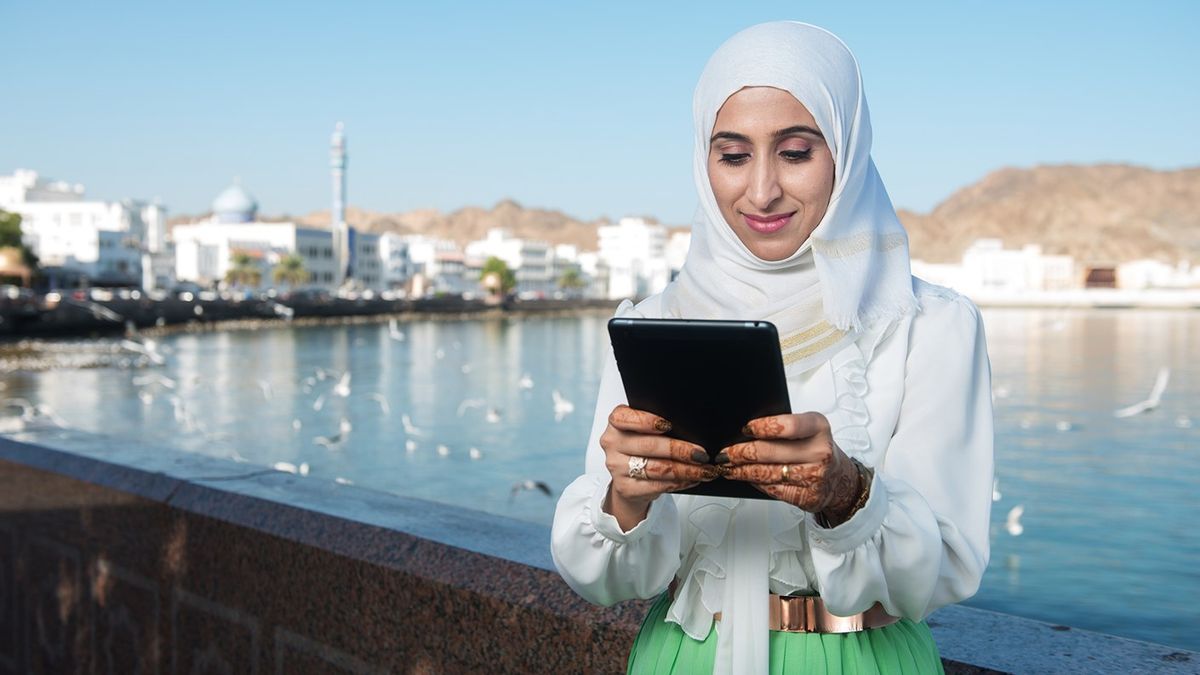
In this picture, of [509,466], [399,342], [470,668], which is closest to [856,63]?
[470,668]

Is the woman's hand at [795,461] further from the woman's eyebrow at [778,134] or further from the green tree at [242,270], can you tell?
the green tree at [242,270]

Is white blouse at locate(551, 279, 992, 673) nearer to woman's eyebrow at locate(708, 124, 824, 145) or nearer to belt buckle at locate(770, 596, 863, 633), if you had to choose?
belt buckle at locate(770, 596, 863, 633)

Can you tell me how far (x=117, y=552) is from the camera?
3.34m

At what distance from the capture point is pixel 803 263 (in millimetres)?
1447

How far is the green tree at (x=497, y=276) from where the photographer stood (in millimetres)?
106062

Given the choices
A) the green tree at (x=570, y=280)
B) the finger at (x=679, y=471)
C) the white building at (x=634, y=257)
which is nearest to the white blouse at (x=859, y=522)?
the finger at (x=679, y=471)

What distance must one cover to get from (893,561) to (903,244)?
0.41 m

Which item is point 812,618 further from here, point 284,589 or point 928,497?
point 284,589

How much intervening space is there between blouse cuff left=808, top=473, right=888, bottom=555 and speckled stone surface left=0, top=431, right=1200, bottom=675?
0.65 m

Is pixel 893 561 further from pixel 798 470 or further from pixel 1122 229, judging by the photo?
pixel 1122 229

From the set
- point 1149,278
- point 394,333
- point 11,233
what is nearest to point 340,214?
point 11,233

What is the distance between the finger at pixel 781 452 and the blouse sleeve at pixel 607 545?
19 centimetres

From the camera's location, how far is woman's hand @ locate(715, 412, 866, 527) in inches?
46.6

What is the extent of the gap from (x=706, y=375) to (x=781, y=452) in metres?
0.11
